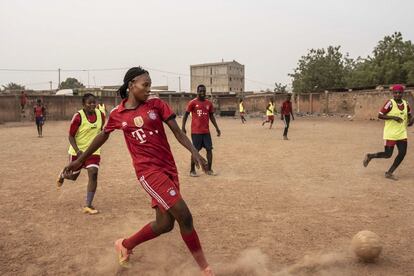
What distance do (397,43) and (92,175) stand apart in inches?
2045

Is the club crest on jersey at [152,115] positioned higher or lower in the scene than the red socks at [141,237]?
higher

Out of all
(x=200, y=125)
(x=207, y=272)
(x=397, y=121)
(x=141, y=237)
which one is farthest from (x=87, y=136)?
(x=397, y=121)

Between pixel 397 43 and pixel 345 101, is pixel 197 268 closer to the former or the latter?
pixel 345 101

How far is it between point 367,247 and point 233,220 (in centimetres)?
215

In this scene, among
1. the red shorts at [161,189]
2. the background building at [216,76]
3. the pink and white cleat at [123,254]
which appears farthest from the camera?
the background building at [216,76]

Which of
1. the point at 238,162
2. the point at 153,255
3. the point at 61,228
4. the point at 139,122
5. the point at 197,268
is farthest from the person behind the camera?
the point at 238,162

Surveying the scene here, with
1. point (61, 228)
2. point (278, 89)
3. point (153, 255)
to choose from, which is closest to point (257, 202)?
point (153, 255)

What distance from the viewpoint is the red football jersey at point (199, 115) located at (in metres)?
9.34

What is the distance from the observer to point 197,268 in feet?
13.5

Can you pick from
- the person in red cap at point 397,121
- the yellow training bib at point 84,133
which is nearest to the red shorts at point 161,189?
the yellow training bib at point 84,133

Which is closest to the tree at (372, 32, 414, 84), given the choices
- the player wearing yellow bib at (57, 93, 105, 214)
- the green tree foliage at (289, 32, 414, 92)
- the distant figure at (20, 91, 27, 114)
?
the green tree foliage at (289, 32, 414, 92)

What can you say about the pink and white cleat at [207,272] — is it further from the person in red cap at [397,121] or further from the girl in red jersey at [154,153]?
the person in red cap at [397,121]

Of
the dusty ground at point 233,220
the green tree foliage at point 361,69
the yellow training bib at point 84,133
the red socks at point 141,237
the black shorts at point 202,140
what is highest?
the green tree foliage at point 361,69

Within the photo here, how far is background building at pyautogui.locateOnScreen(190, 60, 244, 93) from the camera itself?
105812 millimetres
